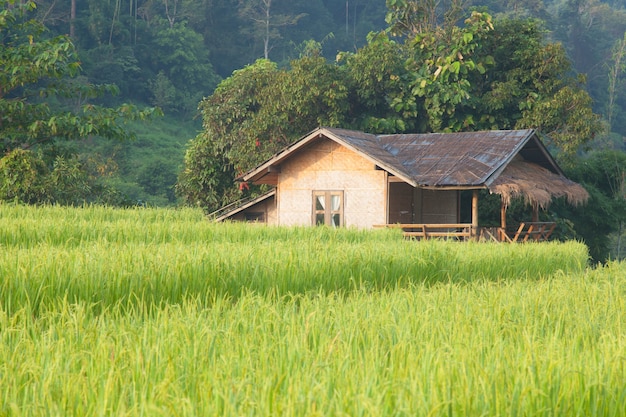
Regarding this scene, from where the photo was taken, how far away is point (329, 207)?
66.2ft

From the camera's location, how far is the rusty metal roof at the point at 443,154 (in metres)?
18.1

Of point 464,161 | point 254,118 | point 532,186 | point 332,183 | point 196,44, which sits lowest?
point 532,186

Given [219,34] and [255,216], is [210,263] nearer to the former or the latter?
[255,216]

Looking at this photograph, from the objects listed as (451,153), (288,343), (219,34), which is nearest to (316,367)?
(288,343)

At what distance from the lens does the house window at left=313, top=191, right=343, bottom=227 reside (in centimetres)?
2003

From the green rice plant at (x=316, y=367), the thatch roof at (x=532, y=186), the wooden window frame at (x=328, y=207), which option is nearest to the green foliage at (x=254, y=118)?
the wooden window frame at (x=328, y=207)

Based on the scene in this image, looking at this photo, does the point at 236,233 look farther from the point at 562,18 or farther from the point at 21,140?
the point at 562,18

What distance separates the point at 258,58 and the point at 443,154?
31113 mm

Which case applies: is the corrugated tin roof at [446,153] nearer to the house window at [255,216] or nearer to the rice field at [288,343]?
the house window at [255,216]

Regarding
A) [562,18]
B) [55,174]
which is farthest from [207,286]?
[562,18]

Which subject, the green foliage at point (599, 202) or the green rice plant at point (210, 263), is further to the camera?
the green foliage at point (599, 202)

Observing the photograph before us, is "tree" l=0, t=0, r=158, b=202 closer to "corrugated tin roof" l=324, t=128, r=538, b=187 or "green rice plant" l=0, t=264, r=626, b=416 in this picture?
"corrugated tin roof" l=324, t=128, r=538, b=187

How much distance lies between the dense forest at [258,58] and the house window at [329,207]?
5.03 m

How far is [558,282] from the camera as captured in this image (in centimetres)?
746
